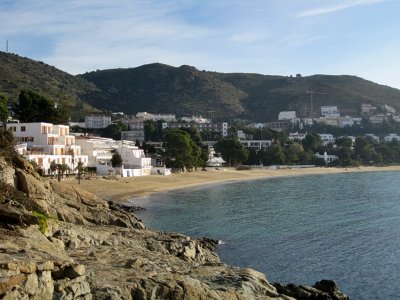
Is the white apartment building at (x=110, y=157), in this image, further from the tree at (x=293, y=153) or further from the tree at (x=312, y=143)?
the tree at (x=312, y=143)

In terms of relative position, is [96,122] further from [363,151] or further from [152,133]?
[363,151]

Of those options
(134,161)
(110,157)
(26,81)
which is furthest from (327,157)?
(26,81)

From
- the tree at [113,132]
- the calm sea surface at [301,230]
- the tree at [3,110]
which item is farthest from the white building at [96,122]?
the calm sea surface at [301,230]

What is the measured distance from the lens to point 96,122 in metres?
158

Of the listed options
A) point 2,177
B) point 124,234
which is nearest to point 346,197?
point 124,234

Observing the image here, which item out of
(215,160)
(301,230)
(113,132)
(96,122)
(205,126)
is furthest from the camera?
(205,126)

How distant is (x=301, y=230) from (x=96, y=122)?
408 ft

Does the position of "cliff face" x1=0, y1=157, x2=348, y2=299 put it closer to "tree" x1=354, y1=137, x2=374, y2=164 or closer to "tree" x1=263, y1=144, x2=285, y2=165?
"tree" x1=263, y1=144, x2=285, y2=165

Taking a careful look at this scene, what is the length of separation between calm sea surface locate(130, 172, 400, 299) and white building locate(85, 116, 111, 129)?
3476 inches

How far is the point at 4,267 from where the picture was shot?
11562 millimetres

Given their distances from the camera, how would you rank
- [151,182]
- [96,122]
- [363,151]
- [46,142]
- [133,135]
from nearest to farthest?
[46,142] → [151,182] → [133,135] → [363,151] → [96,122]

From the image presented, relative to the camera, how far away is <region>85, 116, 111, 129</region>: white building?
153625 mm

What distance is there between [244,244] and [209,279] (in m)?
16.5

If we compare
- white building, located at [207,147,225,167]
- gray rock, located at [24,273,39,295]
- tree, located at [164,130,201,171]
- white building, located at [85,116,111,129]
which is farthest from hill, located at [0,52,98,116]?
gray rock, located at [24,273,39,295]
